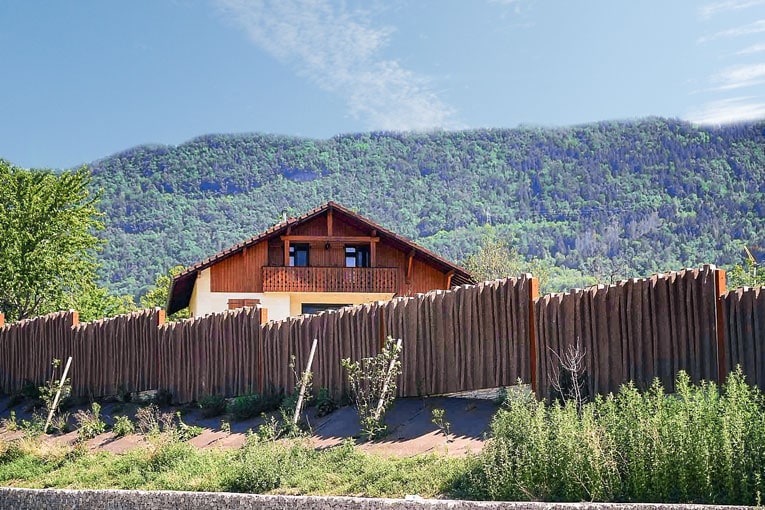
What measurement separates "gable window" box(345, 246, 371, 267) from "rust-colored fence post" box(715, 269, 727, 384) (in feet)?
107

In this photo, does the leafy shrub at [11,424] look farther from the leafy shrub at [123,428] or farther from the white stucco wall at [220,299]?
the white stucco wall at [220,299]

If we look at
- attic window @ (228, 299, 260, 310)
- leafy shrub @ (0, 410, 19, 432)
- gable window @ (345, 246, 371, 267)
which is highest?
gable window @ (345, 246, 371, 267)

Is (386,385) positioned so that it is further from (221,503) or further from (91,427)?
(91,427)

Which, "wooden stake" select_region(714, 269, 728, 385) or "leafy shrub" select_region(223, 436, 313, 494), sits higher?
"wooden stake" select_region(714, 269, 728, 385)

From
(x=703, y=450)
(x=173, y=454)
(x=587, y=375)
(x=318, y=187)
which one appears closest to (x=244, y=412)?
(x=173, y=454)

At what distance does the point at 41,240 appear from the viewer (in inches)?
1767

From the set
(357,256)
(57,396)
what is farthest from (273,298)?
(57,396)

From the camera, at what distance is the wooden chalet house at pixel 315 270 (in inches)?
1703

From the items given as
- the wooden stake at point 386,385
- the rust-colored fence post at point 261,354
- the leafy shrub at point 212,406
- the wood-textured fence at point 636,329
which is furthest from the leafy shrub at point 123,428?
the wood-textured fence at point 636,329

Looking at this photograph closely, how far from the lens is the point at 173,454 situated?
16797 mm

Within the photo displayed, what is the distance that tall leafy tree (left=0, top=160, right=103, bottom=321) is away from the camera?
142 feet

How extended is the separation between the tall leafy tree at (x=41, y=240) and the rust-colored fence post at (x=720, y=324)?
3490 cm

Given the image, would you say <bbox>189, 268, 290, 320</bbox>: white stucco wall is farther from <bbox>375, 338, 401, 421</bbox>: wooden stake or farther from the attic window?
<bbox>375, 338, 401, 421</bbox>: wooden stake

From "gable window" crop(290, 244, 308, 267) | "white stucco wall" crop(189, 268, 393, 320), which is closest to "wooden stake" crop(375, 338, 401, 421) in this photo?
"white stucco wall" crop(189, 268, 393, 320)
